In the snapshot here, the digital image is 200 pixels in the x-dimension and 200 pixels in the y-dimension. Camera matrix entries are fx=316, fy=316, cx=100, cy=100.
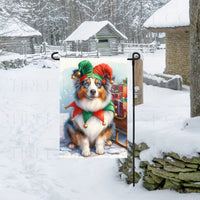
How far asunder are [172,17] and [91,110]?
10131 millimetres

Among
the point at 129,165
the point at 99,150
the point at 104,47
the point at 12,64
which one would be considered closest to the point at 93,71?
the point at 99,150

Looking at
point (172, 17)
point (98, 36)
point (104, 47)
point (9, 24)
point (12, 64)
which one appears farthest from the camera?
point (104, 47)

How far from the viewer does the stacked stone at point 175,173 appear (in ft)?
13.0

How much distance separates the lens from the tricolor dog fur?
3189mm

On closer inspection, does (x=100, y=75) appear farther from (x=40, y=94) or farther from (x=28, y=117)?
(x=40, y=94)

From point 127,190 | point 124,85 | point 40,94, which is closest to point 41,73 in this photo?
point 40,94

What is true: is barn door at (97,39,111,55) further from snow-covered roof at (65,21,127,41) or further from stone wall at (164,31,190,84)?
stone wall at (164,31,190,84)

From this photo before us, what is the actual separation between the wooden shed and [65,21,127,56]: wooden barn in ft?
32.8

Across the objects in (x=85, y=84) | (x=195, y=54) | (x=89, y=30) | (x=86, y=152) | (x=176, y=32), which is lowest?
(x=86, y=152)

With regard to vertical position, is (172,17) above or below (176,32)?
above

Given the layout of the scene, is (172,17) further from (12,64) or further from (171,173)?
(12,64)

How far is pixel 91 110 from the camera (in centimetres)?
324

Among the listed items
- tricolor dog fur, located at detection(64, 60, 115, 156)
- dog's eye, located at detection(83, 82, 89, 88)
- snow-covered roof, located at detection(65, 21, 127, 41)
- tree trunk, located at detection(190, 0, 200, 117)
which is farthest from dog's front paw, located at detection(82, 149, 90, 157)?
snow-covered roof, located at detection(65, 21, 127, 41)

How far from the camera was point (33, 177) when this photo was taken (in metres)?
5.54
